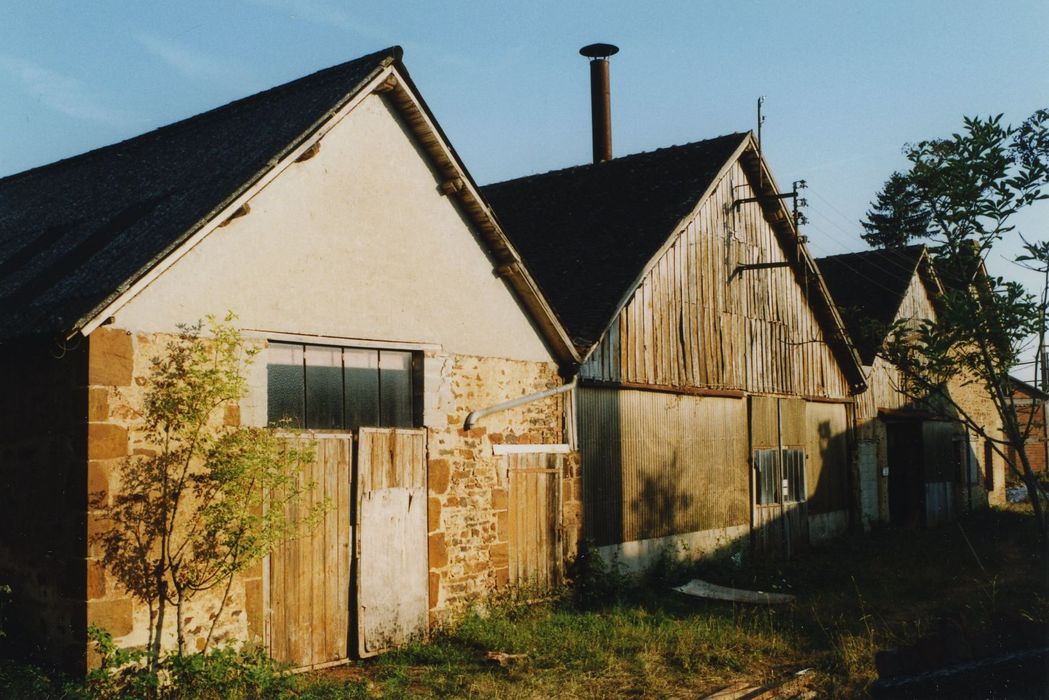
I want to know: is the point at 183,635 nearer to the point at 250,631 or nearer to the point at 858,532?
the point at 250,631

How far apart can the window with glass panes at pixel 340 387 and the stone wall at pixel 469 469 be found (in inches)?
11.2

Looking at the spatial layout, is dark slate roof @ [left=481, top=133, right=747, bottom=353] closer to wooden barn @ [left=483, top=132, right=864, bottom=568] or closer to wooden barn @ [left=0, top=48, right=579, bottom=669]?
wooden barn @ [left=483, top=132, right=864, bottom=568]

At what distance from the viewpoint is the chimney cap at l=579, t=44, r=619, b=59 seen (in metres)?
21.4

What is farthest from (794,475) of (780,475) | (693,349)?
(693,349)

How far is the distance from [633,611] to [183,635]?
5.66 meters

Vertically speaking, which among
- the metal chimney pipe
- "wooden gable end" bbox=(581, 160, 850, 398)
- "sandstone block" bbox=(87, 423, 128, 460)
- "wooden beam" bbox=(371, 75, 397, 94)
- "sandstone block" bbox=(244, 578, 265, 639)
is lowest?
"sandstone block" bbox=(244, 578, 265, 639)

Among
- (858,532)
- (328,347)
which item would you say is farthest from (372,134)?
(858,532)

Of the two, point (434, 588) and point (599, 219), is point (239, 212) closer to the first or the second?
point (434, 588)

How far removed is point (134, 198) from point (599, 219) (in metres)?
8.22

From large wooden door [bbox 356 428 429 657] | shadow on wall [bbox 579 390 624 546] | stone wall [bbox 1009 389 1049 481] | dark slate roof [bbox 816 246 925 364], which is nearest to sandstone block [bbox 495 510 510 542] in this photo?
large wooden door [bbox 356 428 429 657]

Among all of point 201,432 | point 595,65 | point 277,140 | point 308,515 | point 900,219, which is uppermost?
point 595,65

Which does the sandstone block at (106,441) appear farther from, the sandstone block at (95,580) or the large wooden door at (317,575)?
the large wooden door at (317,575)

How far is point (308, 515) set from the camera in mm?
9234

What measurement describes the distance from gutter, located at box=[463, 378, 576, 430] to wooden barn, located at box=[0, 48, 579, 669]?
5 centimetres
